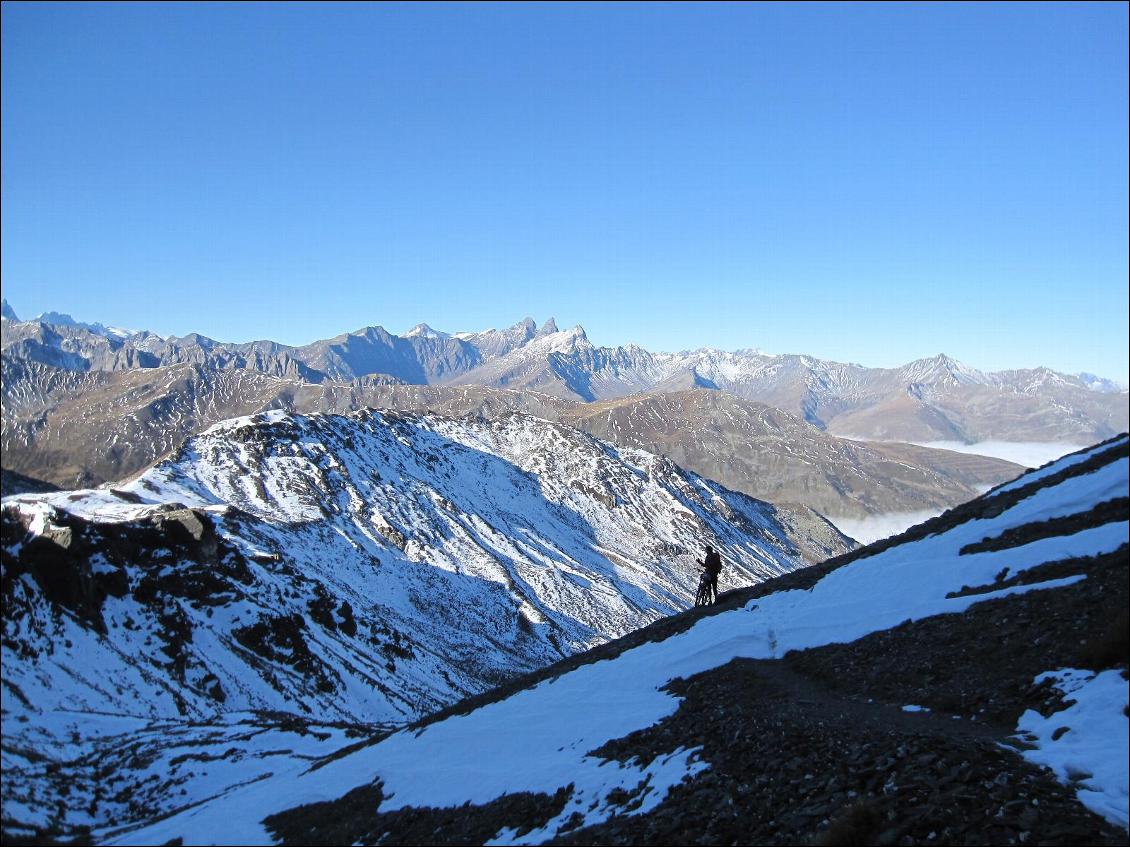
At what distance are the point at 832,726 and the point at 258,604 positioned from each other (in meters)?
87.3

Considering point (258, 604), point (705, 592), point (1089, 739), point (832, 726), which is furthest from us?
point (258, 604)

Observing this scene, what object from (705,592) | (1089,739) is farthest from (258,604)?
(1089,739)

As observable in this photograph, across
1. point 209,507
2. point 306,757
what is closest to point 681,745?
point 306,757

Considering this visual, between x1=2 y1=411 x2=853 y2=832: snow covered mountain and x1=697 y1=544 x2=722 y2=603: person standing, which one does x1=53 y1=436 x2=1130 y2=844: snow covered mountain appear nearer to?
x1=697 y1=544 x2=722 y2=603: person standing

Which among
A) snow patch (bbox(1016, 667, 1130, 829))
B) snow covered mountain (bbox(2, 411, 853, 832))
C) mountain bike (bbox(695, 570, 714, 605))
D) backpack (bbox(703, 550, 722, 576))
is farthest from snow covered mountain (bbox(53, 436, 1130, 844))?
snow covered mountain (bbox(2, 411, 853, 832))

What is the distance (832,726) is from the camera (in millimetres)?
15578

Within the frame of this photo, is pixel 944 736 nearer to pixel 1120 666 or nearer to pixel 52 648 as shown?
pixel 1120 666

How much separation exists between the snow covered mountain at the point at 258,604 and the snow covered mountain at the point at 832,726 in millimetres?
18559

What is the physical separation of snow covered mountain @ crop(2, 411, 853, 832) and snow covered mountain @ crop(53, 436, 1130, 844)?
731 inches

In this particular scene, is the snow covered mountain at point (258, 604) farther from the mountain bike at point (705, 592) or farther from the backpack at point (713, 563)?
the backpack at point (713, 563)

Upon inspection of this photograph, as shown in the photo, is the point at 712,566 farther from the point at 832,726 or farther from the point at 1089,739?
the point at 1089,739

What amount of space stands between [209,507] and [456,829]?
12451 cm

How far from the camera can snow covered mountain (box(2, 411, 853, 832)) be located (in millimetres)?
48469

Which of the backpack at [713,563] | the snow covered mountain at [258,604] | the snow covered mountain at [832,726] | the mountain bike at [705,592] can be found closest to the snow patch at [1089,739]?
the snow covered mountain at [832,726]
